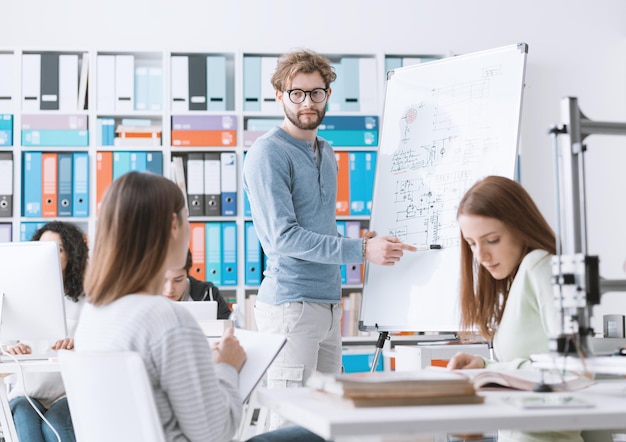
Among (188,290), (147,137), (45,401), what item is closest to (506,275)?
(45,401)

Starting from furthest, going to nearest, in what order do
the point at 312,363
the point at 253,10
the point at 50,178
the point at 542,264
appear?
the point at 253,10
the point at 50,178
the point at 312,363
the point at 542,264

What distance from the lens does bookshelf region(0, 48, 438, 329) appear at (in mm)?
4297

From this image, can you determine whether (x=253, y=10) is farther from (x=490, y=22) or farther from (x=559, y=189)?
(x=559, y=189)

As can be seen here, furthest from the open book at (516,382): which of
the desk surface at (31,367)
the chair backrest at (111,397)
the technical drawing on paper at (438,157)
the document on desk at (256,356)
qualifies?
the desk surface at (31,367)

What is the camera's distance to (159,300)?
4.77ft

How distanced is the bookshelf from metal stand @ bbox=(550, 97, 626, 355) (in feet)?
9.88

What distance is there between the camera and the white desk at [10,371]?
243 cm

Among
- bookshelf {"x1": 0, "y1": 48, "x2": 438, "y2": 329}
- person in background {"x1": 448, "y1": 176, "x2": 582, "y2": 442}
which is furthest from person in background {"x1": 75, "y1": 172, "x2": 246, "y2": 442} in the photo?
bookshelf {"x1": 0, "y1": 48, "x2": 438, "y2": 329}

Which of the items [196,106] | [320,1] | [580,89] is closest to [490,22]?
[580,89]

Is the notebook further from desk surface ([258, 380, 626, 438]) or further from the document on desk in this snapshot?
desk surface ([258, 380, 626, 438])

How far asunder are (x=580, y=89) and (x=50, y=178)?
308cm

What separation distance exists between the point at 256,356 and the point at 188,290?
1851 mm

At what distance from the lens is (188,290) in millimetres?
3457

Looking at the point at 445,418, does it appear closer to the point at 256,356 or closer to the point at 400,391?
the point at 400,391
